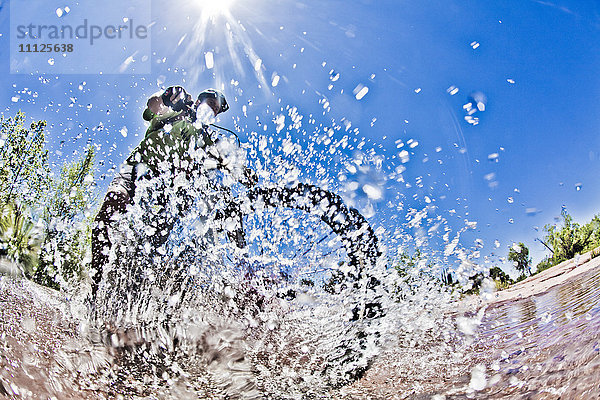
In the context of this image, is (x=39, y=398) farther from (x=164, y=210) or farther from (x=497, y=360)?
(x=497, y=360)

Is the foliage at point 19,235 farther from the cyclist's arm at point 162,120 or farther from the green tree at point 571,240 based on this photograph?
the green tree at point 571,240

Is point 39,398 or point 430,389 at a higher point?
point 39,398

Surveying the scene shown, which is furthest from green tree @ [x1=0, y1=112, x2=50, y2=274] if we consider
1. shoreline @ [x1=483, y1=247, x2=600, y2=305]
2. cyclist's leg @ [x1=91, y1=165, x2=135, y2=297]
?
shoreline @ [x1=483, y1=247, x2=600, y2=305]

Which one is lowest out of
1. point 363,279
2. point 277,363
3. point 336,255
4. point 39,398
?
point 277,363

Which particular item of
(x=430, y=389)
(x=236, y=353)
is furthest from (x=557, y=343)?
(x=236, y=353)

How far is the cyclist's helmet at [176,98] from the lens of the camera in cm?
328

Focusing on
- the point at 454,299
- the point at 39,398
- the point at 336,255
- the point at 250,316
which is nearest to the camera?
the point at 39,398

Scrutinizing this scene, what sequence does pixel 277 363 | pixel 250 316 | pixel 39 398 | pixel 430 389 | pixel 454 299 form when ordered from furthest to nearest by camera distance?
pixel 454 299 < pixel 250 316 < pixel 277 363 < pixel 430 389 < pixel 39 398

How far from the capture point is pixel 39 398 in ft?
4.28

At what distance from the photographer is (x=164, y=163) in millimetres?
3014

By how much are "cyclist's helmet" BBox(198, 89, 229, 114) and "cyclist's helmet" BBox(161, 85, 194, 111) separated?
0.15m

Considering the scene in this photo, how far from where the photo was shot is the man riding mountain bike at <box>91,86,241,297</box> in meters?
2.73

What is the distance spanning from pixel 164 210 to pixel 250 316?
1.39 m

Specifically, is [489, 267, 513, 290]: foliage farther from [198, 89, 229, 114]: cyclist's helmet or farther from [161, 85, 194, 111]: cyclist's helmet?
[161, 85, 194, 111]: cyclist's helmet
